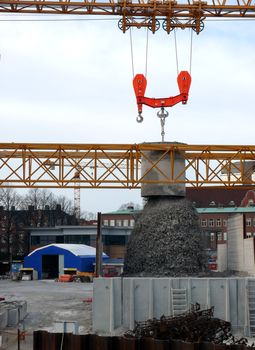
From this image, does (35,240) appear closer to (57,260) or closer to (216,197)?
(57,260)

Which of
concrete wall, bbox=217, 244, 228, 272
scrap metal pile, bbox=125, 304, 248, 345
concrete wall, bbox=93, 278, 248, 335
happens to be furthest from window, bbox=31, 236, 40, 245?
scrap metal pile, bbox=125, 304, 248, 345

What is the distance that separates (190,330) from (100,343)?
315cm

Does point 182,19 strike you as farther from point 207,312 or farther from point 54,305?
point 207,312

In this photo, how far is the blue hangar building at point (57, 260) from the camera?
2179 inches

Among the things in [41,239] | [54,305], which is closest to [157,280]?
[54,305]

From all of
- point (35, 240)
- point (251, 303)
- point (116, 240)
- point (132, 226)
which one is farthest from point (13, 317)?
point (132, 226)

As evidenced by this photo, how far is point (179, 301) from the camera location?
2203 centimetres

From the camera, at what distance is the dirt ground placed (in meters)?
20.1

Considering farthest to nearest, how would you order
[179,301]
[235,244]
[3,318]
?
[235,244]
[3,318]
[179,301]

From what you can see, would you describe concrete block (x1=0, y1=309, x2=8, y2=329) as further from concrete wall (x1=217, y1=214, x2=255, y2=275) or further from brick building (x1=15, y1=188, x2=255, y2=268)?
brick building (x1=15, y1=188, x2=255, y2=268)

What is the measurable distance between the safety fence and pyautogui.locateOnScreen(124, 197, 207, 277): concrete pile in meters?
11.6

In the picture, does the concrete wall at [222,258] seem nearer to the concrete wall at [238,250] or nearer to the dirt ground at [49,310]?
the concrete wall at [238,250]

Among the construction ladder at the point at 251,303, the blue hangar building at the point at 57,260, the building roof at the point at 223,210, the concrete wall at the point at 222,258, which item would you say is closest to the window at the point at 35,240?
the blue hangar building at the point at 57,260

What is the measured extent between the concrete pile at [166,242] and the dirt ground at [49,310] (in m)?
3.34
